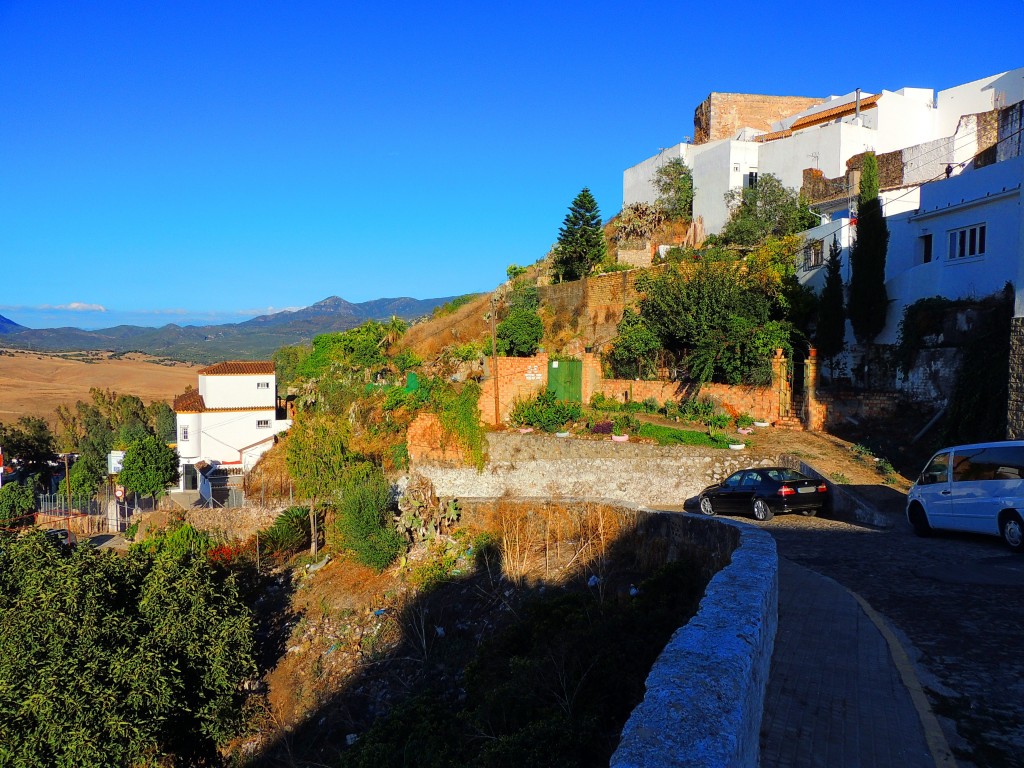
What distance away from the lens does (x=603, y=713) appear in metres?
5.66

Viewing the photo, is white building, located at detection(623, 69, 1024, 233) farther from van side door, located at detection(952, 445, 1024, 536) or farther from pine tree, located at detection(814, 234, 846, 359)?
van side door, located at detection(952, 445, 1024, 536)

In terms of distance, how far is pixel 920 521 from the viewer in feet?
35.2

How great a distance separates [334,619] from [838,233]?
18871 millimetres

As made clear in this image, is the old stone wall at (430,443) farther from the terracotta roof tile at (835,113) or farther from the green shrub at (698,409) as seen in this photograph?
the terracotta roof tile at (835,113)

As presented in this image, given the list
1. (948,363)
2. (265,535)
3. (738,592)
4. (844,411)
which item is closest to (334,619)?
(265,535)

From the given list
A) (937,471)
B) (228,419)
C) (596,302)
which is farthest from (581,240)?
(937,471)

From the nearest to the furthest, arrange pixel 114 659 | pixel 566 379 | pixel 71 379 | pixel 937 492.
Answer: pixel 937 492, pixel 114 659, pixel 566 379, pixel 71 379

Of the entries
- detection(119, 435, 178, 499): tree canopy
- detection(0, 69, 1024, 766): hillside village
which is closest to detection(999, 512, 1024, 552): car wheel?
detection(0, 69, 1024, 766): hillside village

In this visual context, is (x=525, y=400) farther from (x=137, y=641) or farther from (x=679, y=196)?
(x=679, y=196)

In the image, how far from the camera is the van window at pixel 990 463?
353 inches

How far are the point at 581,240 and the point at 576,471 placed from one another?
632 inches

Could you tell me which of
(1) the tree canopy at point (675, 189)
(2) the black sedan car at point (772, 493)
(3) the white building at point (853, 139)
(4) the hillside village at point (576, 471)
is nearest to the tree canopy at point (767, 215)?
(4) the hillside village at point (576, 471)

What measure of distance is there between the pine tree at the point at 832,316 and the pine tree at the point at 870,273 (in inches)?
13.8

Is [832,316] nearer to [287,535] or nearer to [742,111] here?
[287,535]
